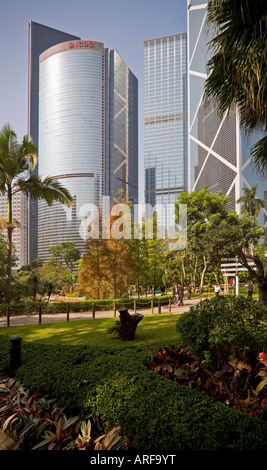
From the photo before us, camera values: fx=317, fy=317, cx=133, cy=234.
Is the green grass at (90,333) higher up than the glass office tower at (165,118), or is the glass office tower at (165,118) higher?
the glass office tower at (165,118)

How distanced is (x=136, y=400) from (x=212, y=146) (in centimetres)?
7407

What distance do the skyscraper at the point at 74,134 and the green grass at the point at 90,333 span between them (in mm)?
79693

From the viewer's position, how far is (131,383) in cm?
369

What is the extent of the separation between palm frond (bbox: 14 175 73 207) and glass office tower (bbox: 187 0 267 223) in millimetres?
40469

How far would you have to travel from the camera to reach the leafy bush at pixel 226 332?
4.00 metres

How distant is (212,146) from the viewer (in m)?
71.8

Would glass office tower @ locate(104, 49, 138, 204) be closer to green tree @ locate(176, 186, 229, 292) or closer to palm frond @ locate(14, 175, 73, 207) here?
green tree @ locate(176, 186, 229, 292)

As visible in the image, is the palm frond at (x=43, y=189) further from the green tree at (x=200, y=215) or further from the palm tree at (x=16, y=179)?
the green tree at (x=200, y=215)

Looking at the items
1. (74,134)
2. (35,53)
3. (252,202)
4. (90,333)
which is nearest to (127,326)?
(90,333)

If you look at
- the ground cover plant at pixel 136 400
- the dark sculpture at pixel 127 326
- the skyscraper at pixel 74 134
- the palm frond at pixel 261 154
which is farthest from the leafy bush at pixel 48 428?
the skyscraper at pixel 74 134

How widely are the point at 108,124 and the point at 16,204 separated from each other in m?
42.5

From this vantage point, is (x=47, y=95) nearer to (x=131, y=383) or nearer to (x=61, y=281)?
(x=61, y=281)

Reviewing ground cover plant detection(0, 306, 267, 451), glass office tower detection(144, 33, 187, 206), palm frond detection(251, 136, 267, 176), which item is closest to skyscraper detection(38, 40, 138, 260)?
glass office tower detection(144, 33, 187, 206)

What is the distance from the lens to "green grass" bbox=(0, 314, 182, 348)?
29.2ft
